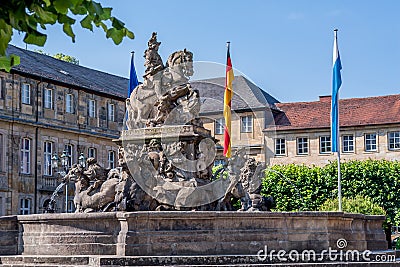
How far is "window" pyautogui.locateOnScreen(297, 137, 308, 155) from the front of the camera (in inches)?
2327

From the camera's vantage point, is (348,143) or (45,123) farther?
(348,143)

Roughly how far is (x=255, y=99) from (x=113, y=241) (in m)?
45.4

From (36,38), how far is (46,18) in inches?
9.9

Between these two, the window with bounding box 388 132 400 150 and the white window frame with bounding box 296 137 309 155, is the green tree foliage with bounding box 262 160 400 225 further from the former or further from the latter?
the white window frame with bounding box 296 137 309 155

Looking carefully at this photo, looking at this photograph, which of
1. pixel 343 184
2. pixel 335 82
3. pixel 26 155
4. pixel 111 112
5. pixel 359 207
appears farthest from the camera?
pixel 111 112

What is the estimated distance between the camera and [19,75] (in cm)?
4753

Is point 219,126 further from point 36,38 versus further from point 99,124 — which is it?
point 36,38

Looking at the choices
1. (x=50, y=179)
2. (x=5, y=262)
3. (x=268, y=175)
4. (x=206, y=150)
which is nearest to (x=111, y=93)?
(x=50, y=179)

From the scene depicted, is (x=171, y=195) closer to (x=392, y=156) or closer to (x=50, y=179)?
(x=50, y=179)

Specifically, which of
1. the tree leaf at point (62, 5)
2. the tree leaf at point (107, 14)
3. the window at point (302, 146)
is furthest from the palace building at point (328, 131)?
the tree leaf at point (62, 5)

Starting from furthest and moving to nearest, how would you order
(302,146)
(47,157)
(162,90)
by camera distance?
(302,146) → (47,157) → (162,90)

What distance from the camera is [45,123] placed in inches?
1966

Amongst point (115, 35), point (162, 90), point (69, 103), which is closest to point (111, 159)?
point (69, 103)

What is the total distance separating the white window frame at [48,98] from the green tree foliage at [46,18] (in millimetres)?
44740
